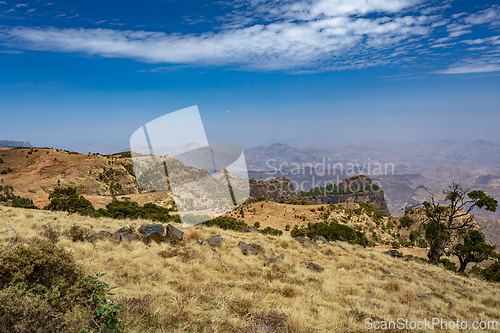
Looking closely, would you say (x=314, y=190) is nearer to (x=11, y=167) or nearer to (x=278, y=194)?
(x=278, y=194)

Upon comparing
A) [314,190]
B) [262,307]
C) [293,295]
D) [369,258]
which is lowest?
[314,190]

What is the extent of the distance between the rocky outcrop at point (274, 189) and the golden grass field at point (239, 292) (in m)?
68.0

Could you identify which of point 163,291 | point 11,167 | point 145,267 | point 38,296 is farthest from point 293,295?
point 11,167

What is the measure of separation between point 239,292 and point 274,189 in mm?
81424

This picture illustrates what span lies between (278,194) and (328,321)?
274 ft

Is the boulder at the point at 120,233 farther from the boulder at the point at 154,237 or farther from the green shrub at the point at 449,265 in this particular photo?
the green shrub at the point at 449,265

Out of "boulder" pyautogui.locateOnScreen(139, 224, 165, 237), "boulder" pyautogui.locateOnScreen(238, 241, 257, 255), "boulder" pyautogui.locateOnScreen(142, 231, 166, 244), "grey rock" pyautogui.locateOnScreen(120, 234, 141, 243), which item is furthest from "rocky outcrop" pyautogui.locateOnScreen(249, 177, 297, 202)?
"grey rock" pyautogui.locateOnScreen(120, 234, 141, 243)

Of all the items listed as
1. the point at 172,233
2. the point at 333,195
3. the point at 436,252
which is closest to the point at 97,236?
the point at 172,233

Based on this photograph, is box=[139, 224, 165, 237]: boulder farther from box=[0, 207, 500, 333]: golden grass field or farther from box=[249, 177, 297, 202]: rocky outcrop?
box=[249, 177, 297, 202]: rocky outcrop

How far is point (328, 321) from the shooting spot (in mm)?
5977

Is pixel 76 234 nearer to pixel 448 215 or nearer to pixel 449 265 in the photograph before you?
pixel 448 215

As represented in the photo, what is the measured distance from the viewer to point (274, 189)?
8775 centimetres

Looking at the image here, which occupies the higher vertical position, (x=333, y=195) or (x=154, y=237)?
(x=154, y=237)

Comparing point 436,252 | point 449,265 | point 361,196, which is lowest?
point 361,196
